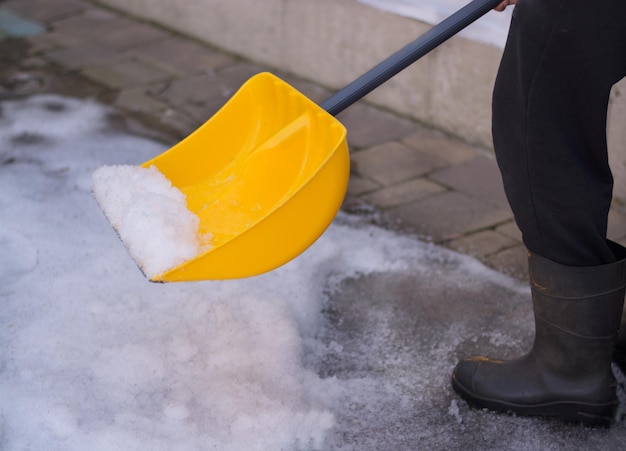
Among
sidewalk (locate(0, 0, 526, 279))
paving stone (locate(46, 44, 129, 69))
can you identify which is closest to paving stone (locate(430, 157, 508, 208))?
sidewalk (locate(0, 0, 526, 279))

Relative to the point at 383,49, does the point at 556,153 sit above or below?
above

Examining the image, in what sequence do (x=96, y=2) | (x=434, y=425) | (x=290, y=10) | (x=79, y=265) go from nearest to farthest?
(x=434, y=425), (x=79, y=265), (x=290, y=10), (x=96, y=2)

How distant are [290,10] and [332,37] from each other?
0.23 metres

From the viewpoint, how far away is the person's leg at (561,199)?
1.55 meters

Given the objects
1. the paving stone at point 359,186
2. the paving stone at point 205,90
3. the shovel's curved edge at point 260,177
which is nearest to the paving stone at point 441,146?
the paving stone at point 359,186

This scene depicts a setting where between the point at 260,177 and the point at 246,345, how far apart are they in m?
0.37

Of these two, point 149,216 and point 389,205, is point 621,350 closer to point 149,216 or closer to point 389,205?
point 389,205

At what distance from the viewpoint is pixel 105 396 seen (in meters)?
1.93

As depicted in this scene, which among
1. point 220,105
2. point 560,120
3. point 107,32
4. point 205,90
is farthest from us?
point 107,32

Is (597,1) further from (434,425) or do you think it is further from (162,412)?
(162,412)

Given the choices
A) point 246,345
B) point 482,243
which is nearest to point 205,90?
point 482,243

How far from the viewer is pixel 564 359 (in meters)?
1.83

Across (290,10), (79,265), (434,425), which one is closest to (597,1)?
(434,425)

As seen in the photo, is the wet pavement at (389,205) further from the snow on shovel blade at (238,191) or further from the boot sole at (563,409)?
the snow on shovel blade at (238,191)
